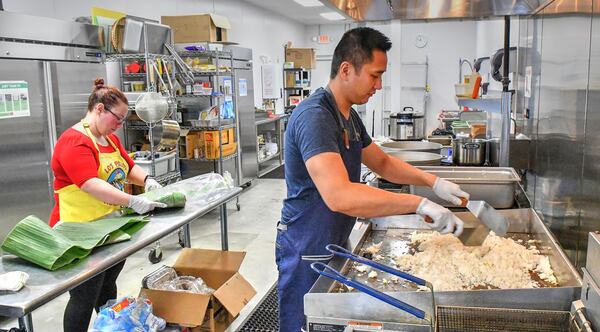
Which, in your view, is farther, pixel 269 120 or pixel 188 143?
pixel 269 120

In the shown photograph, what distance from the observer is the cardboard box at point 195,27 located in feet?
20.4

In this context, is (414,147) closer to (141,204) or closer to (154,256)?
(141,204)

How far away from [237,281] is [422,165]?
4.38 ft

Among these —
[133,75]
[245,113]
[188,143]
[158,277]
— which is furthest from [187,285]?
[245,113]

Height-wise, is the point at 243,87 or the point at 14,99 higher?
the point at 243,87

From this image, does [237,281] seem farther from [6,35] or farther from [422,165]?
[6,35]

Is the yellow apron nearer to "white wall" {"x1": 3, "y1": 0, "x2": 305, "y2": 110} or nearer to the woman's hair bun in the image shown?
the woman's hair bun

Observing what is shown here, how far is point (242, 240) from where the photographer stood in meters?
5.12

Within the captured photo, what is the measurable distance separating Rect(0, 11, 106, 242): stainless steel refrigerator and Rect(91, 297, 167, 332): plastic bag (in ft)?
5.80

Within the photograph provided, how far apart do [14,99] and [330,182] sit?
3.14 meters

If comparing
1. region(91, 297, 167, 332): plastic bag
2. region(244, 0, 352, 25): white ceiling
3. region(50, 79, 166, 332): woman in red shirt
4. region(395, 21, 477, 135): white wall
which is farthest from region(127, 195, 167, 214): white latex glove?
region(395, 21, 477, 135): white wall

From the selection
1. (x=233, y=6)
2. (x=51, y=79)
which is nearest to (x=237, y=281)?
(x=51, y=79)

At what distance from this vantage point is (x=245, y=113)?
7.41 m

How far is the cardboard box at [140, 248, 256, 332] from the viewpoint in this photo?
269cm
